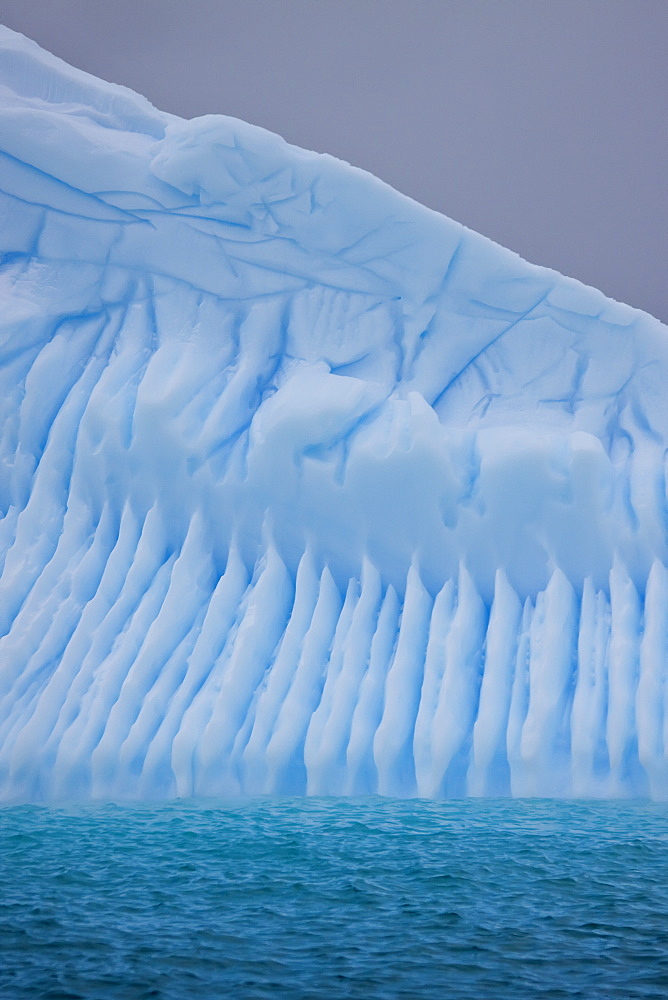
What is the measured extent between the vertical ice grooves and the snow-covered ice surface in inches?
0.6

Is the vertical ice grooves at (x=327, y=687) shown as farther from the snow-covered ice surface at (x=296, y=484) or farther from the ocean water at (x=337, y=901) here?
the ocean water at (x=337, y=901)

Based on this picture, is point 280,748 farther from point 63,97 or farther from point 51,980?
point 63,97

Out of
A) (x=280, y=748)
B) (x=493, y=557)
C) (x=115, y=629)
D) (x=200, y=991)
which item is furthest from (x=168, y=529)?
(x=200, y=991)

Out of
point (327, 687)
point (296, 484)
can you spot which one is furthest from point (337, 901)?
point (296, 484)

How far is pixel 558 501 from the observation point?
Answer: 218 inches

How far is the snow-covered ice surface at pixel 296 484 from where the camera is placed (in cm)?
512

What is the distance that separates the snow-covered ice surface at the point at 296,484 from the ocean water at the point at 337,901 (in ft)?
1.28

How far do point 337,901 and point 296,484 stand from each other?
2866mm

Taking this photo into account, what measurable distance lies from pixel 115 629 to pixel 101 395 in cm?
148

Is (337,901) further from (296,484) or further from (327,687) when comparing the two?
(296,484)

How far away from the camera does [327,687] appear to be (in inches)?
209

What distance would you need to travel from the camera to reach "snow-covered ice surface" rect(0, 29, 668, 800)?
5.12 metres

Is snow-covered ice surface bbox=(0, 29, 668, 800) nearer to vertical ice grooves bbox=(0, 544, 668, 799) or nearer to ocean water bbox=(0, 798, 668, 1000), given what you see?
vertical ice grooves bbox=(0, 544, 668, 799)

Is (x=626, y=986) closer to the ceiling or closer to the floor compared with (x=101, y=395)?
closer to the floor
